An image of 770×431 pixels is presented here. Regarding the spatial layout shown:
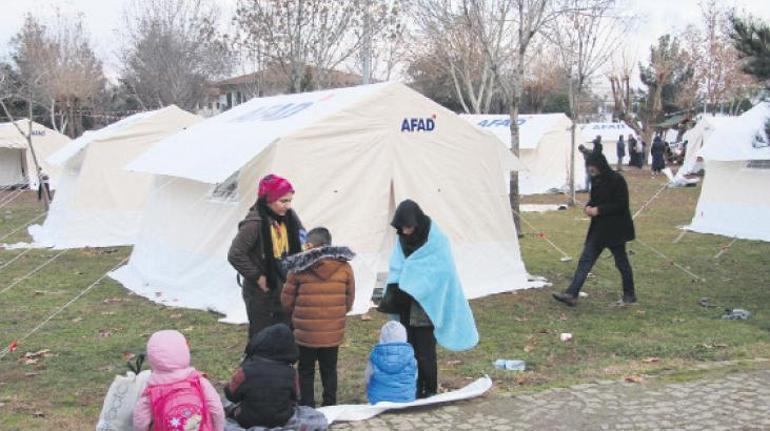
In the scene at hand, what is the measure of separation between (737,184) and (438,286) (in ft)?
37.5

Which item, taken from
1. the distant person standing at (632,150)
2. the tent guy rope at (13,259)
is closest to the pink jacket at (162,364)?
the tent guy rope at (13,259)

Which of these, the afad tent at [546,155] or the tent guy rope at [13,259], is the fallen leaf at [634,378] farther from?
the afad tent at [546,155]

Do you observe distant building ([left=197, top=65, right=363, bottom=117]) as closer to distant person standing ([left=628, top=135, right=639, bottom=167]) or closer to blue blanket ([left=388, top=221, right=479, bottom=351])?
distant person standing ([left=628, top=135, right=639, bottom=167])

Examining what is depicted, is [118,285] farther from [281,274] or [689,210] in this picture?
[689,210]

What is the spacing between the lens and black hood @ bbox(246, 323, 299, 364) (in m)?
4.57

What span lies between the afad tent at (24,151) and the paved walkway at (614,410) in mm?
26073

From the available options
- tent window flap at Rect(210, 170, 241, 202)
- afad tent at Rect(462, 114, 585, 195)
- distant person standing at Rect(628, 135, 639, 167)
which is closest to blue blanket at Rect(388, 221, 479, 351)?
tent window flap at Rect(210, 170, 241, 202)

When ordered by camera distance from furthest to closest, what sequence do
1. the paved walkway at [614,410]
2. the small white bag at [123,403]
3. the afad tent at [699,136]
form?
1. the afad tent at [699,136]
2. the paved walkway at [614,410]
3. the small white bag at [123,403]

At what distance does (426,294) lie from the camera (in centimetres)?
568

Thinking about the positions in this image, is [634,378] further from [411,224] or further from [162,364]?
[162,364]

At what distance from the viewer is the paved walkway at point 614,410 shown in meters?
5.16

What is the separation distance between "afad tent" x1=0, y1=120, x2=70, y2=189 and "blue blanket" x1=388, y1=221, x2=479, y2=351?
2558 centimetres

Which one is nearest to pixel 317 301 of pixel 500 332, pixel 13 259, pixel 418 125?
pixel 500 332

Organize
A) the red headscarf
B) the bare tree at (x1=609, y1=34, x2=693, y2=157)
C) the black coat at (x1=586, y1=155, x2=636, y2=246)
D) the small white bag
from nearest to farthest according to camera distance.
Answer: the small white bag < the red headscarf < the black coat at (x1=586, y1=155, x2=636, y2=246) < the bare tree at (x1=609, y1=34, x2=693, y2=157)
